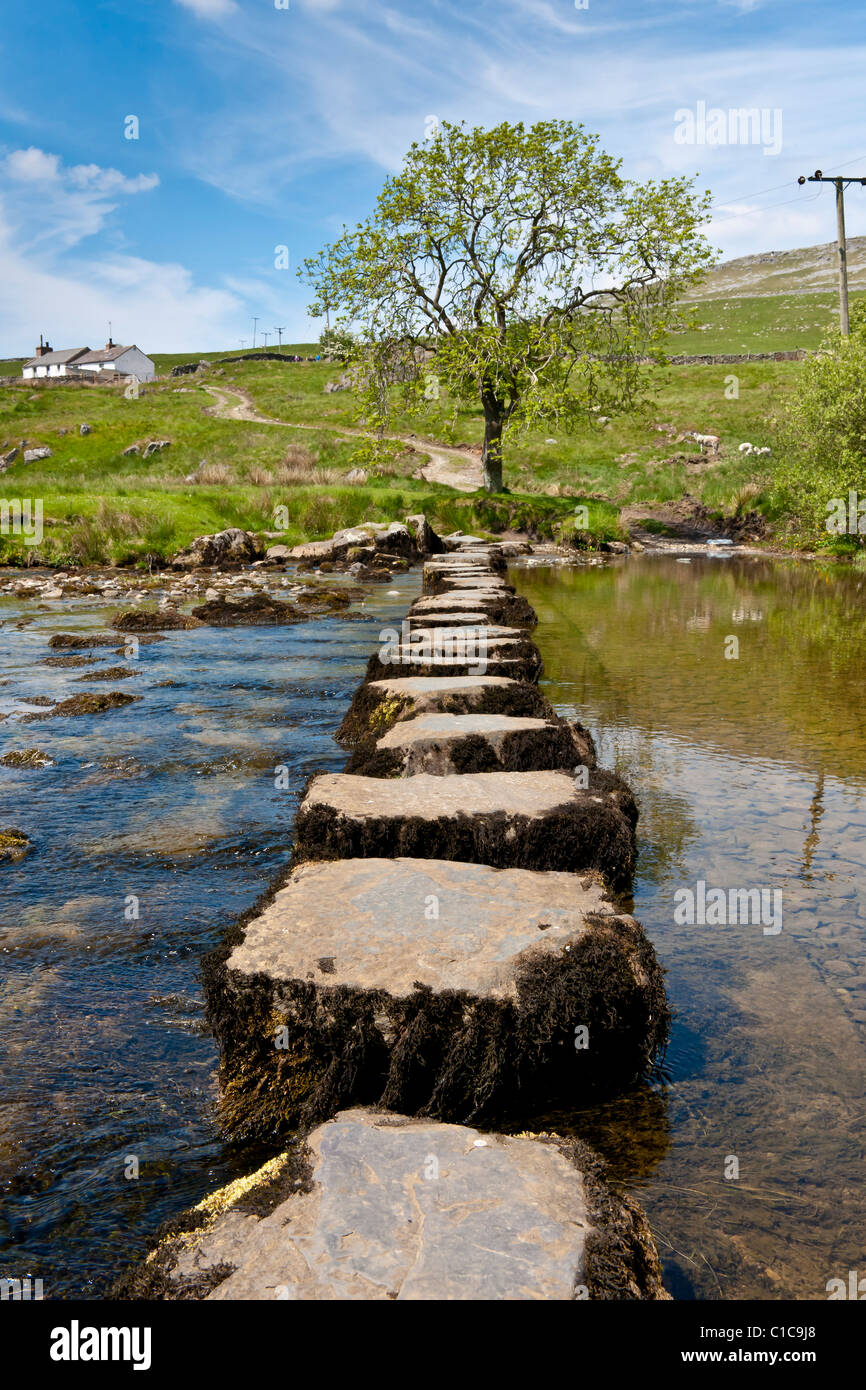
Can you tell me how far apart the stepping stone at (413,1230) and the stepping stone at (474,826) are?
2.05 meters

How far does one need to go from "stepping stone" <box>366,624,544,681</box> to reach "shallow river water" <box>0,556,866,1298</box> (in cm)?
90

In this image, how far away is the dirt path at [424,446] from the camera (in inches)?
1786

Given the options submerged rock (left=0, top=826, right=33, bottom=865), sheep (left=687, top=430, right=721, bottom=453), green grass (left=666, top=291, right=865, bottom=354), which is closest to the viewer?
submerged rock (left=0, top=826, right=33, bottom=865)

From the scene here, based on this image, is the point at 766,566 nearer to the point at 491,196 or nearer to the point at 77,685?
the point at 491,196

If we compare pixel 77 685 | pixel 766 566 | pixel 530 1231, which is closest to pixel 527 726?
pixel 530 1231

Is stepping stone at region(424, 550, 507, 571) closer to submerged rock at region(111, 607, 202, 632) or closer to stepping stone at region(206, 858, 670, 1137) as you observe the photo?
submerged rock at region(111, 607, 202, 632)

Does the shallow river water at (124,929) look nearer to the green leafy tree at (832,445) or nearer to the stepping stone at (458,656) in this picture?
the stepping stone at (458,656)

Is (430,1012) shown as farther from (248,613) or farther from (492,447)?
(492,447)

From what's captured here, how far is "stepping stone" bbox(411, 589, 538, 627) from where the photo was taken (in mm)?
11875

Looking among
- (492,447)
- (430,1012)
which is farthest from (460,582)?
(492,447)

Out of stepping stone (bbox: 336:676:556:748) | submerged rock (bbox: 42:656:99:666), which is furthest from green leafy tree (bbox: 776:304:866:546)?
stepping stone (bbox: 336:676:556:748)

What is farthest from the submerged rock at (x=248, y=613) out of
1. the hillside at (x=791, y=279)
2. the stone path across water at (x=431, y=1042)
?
the hillside at (x=791, y=279)

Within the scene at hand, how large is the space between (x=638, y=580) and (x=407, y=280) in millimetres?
15741
